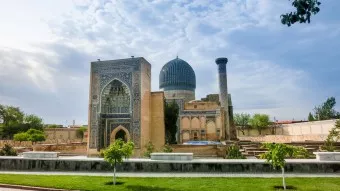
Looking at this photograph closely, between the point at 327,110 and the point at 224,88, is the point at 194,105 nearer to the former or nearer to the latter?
the point at 224,88

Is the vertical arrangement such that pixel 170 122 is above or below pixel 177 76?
below

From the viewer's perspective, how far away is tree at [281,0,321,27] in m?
4.43

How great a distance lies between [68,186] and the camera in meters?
6.89

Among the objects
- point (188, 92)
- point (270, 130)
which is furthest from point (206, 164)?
point (270, 130)

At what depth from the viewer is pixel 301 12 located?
14.7 feet

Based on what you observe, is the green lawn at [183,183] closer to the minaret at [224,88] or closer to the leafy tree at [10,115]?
the minaret at [224,88]

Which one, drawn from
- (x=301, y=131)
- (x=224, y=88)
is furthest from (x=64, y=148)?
(x=301, y=131)

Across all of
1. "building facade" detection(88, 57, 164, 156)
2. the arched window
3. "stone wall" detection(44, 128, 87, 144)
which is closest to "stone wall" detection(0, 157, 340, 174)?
"building facade" detection(88, 57, 164, 156)

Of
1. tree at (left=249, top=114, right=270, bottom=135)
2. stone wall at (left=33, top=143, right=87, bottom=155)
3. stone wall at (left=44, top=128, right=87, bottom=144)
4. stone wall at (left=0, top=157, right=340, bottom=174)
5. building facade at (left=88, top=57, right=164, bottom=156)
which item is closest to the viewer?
stone wall at (left=0, top=157, right=340, bottom=174)

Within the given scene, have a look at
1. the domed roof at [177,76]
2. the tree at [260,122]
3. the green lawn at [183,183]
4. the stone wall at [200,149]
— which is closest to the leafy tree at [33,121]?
the domed roof at [177,76]

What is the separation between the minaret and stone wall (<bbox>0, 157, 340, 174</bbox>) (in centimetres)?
1814

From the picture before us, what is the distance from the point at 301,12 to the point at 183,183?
16.0ft

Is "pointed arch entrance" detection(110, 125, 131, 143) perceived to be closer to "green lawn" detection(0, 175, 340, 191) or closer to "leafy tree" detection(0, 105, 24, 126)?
"green lawn" detection(0, 175, 340, 191)

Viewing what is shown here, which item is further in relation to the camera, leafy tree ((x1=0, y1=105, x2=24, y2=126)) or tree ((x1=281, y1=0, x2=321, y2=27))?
leafy tree ((x1=0, y1=105, x2=24, y2=126))
